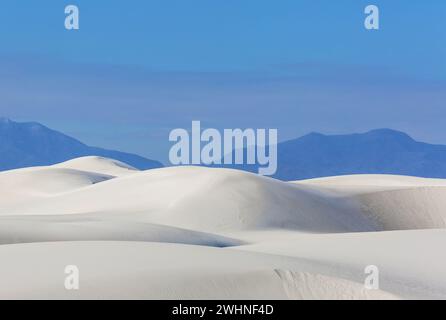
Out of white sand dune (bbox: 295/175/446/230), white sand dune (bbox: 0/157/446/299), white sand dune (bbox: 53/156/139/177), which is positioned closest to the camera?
white sand dune (bbox: 0/157/446/299)

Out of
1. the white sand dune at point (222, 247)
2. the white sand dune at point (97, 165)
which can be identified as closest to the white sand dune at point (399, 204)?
the white sand dune at point (222, 247)

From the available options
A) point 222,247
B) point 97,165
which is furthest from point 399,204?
point 97,165

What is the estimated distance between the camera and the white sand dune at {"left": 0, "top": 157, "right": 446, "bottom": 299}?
929 cm

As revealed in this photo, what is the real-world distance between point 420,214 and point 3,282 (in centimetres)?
3220

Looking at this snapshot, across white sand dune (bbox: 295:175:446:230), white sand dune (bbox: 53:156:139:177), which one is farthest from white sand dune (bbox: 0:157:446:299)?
white sand dune (bbox: 53:156:139:177)

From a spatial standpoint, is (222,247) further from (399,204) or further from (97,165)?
(97,165)

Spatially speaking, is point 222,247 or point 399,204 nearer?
point 222,247

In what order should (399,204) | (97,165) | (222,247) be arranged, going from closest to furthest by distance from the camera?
(222,247), (399,204), (97,165)

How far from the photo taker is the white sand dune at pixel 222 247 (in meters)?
9.29

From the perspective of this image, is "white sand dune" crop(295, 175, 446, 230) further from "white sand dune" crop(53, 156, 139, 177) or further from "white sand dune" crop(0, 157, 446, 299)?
"white sand dune" crop(53, 156, 139, 177)

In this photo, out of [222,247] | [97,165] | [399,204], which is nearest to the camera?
[222,247]

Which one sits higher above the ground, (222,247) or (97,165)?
(97,165)

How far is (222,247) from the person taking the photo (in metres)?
16.0
